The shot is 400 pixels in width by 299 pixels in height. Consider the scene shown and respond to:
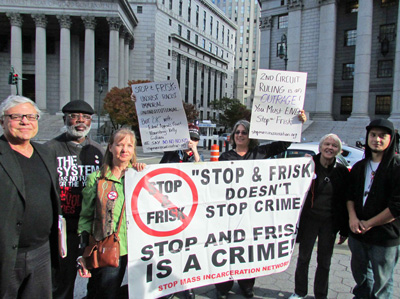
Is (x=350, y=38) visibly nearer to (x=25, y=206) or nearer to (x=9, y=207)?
(x=25, y=206)

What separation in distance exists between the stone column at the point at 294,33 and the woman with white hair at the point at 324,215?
101 ft

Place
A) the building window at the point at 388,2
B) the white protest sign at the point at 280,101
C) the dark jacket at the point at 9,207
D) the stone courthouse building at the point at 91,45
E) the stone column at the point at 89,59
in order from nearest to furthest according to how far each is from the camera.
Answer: the dark jacket at the point at 9,207
the white protest sign at the point at 280,101
the building window at the point at 388,2
the stone courthouse building at the point at 91,45
the stone column at the point at 89,59

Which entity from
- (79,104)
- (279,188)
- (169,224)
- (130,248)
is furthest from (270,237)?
(79,104)

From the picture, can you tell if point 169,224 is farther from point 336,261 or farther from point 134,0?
point 134,0

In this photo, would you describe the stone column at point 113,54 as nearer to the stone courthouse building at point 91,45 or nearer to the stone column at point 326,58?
the stone courthouse building at point 91,45

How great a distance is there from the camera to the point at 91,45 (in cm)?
3894

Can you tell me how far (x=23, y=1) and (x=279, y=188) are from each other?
1832 inches

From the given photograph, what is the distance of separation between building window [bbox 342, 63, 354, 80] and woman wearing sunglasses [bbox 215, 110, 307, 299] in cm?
3363

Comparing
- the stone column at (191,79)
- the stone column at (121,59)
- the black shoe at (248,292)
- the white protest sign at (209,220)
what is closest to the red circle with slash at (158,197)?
the white protest sign at (209,220)

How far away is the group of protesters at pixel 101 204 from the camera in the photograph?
7.38ft

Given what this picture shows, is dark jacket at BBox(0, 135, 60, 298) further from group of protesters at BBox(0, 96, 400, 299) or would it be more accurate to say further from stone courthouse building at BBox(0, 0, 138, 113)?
stone courthouse building at BBox(0, 0, 138, 113)

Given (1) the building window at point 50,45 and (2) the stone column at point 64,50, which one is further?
(1) the building window at point 50,45

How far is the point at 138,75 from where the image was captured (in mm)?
51500

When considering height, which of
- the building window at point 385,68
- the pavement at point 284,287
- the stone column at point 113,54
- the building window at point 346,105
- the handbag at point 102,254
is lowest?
the pavement at point 284,287
